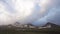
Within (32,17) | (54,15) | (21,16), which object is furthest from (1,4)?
(54,15)

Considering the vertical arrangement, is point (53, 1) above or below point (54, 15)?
above

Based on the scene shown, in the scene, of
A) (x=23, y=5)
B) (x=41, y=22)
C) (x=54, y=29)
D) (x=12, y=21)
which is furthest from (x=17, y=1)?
(x=54, y=29)

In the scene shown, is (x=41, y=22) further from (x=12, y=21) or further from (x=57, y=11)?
(x=12, y=21)

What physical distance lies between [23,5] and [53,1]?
42cm

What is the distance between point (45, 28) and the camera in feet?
7.13

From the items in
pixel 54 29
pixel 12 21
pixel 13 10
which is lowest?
pixel 54 29

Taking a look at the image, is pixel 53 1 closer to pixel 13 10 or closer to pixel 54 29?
A: pixel 54 29

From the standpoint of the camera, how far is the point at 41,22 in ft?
7.18

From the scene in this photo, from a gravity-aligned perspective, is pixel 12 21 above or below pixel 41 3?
below

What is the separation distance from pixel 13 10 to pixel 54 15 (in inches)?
22.4

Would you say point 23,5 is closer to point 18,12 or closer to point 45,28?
point 18,12

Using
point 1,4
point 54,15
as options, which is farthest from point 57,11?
point 1,4

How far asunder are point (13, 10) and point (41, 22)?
0.42 m

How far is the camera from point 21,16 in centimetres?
224
